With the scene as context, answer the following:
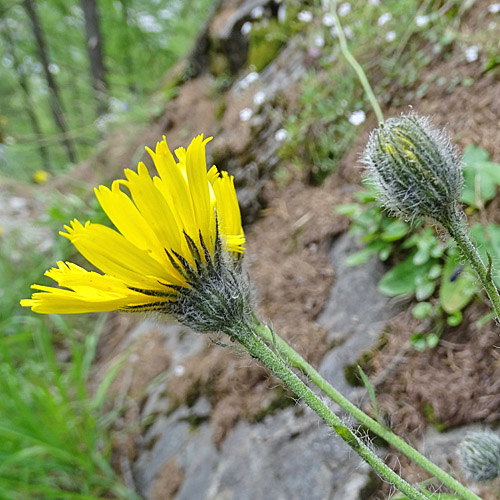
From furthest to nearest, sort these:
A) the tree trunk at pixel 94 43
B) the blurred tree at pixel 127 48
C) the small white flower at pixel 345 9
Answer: the blurred tree at pixel 127 48 → the tree trunk at pixel 94 43 → the small white flower at pixel 345 9

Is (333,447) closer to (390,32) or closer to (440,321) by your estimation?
(440,321)

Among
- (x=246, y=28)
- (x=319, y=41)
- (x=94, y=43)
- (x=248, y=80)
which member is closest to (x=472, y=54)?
(x=319, y=41)

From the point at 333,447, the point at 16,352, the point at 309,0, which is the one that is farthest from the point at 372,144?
the point at 16,352

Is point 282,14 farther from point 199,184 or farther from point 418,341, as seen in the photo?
point 199,184

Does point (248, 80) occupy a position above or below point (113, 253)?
above

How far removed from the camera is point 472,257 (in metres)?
0.95

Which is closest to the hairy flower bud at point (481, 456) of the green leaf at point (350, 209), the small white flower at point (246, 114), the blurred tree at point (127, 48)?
the green leaf at point (350, 209)

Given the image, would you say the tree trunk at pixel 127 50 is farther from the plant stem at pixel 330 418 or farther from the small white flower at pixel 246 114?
the plant stem at pixel 330 418

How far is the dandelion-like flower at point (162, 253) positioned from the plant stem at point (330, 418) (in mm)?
103

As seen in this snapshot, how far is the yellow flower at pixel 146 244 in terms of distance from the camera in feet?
2.76

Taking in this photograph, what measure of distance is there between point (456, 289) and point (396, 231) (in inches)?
13.0

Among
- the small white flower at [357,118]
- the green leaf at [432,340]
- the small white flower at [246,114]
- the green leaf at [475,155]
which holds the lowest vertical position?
the green leaf at [432,340]

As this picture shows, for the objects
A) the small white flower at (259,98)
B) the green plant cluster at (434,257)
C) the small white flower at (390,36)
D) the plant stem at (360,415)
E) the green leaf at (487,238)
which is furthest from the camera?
the small white flower at (259,98)

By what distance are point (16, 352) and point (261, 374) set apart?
2496mm
